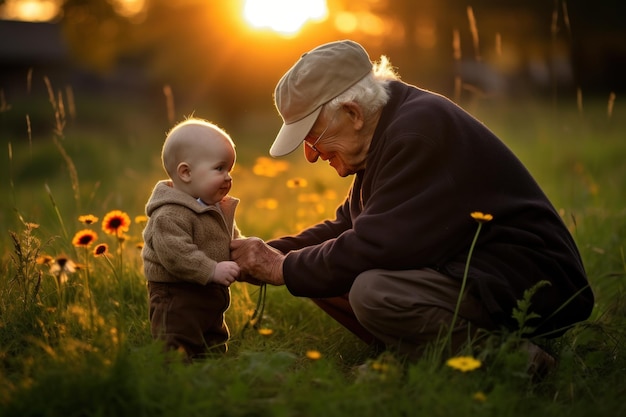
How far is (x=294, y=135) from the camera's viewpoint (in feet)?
10.7

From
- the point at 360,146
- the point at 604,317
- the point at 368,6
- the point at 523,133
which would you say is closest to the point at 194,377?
the point at 360,146

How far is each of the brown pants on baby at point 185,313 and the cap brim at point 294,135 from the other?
2.11 ft

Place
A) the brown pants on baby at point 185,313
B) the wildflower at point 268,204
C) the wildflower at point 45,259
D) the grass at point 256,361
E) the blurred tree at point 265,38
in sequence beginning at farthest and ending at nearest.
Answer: the blurred tree at point 265,38, the wildflower at point 268,204, the wildflower at point 45,259, the brown pants on baby at point 185,313, the grass at point 256,361

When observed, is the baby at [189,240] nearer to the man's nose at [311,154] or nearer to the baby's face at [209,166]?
the baby's face at [209,166]

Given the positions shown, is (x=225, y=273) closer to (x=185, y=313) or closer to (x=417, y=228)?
(x=185, y=313)

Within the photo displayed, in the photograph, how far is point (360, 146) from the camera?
130 inches

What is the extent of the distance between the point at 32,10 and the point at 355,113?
31.9m

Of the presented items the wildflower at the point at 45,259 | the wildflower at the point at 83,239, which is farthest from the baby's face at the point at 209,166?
the wildflower at the point at 45,259

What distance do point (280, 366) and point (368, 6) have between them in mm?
24850

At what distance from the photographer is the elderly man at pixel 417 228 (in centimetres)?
298

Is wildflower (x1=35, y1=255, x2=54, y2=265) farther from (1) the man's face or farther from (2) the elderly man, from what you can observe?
(1) the man's face

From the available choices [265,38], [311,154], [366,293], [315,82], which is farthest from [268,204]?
[265,38]

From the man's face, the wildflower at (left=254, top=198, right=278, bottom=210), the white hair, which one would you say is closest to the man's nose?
the man's face

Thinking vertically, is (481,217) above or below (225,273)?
above
